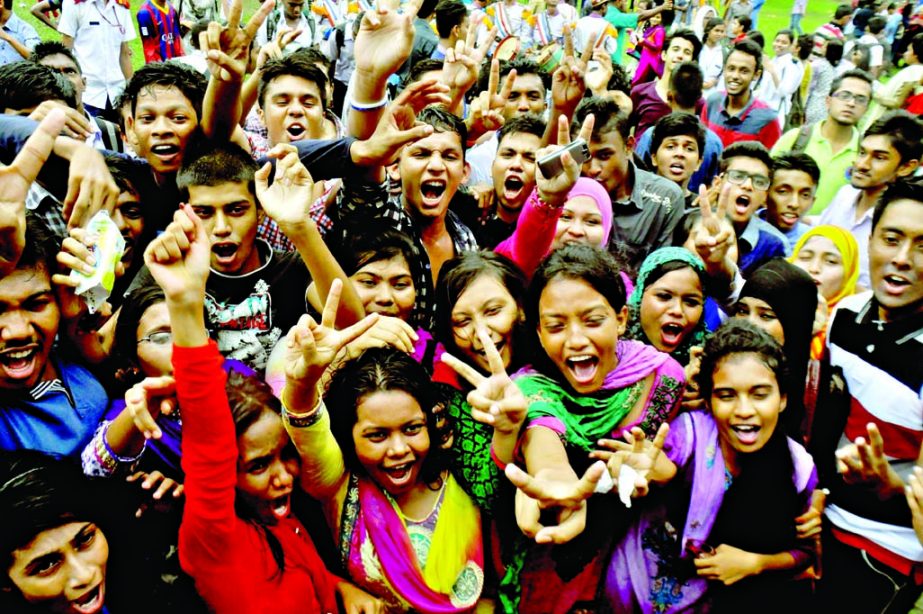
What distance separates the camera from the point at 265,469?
80.0 inches

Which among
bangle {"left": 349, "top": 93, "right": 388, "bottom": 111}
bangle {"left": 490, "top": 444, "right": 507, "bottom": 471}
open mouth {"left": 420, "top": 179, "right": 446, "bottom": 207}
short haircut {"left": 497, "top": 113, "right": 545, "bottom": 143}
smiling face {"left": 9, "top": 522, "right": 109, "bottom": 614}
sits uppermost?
bangle {"left": 349, "top": 93, "right": 388, "bottom": 111}

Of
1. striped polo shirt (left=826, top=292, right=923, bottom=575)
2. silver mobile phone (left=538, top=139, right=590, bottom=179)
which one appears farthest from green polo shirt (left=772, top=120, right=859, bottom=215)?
silver mobile phone (left=538, top=139, right=590, bottom=179)

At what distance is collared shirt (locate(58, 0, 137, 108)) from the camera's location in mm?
6910

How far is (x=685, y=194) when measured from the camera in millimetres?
4227

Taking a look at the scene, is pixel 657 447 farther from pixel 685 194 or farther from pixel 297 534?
pixel 685 194

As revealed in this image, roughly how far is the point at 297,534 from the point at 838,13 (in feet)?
52.2

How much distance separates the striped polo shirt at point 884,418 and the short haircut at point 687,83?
11.8 feet

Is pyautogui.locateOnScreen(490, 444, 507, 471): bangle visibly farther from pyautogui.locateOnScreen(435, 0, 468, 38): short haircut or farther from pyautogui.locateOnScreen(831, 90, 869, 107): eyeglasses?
pyautogui.locateOnScreen(435, 0, 468, 38): short haircut

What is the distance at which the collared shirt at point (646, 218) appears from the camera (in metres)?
3.78

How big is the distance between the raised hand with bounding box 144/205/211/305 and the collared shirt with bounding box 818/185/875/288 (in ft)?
12.2

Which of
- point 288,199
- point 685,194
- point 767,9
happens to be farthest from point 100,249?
point 767,9

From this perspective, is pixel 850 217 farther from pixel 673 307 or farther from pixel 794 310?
pixel 673 307

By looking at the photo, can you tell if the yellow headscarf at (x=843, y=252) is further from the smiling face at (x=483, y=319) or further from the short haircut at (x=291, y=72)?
the short haircut at (x=291, y=72)

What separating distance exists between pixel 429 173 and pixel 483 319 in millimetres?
904
